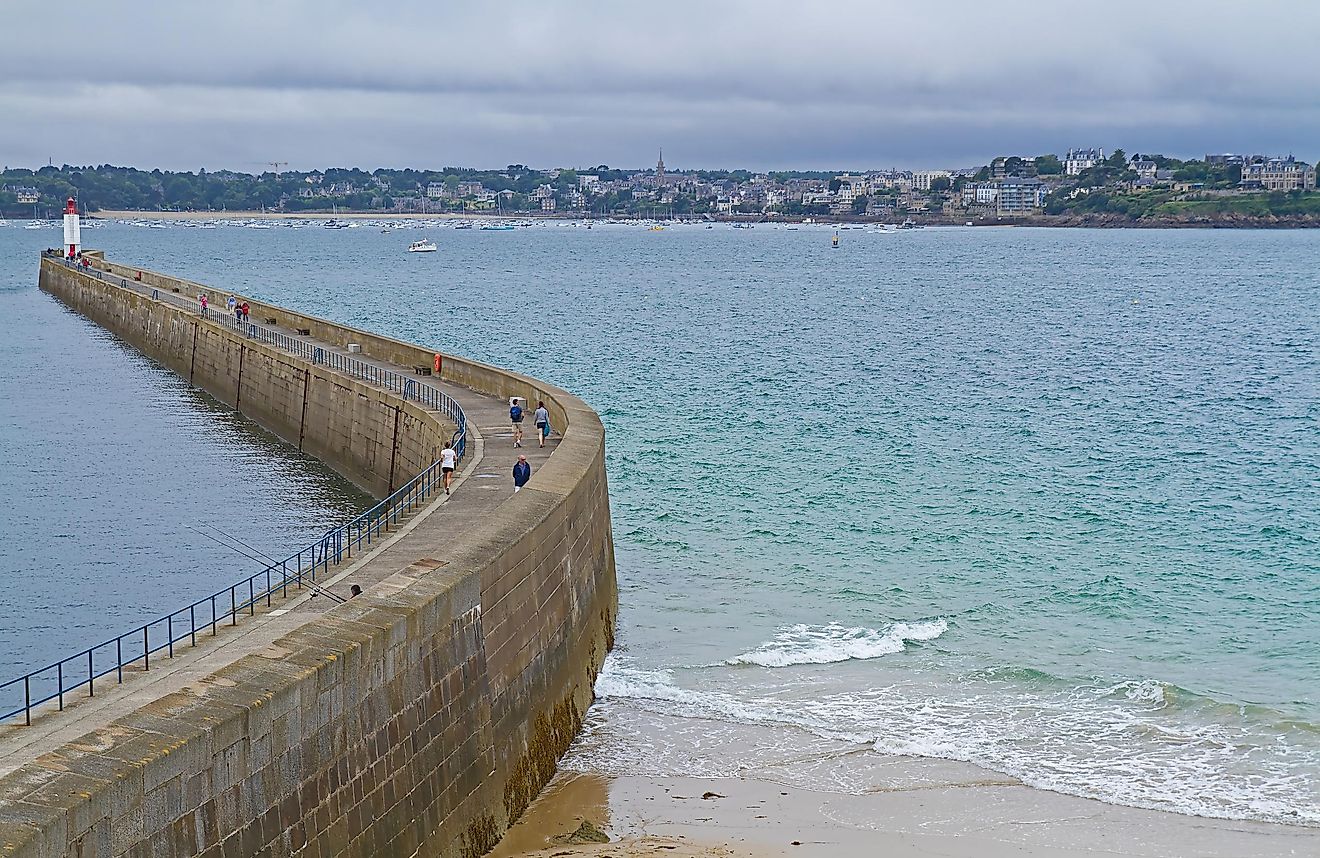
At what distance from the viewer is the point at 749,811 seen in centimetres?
1494

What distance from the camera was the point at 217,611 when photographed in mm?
20469

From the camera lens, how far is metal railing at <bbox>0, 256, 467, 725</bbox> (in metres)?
12.5

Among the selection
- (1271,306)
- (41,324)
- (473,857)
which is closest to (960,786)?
(473,857)

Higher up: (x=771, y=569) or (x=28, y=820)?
(x=28, y=820)

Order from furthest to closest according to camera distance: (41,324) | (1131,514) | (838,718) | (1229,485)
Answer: (41,324)
(1229,485)
(1131,514)
(838,718)

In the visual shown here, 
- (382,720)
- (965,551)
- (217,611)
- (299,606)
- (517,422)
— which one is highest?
(517,422)

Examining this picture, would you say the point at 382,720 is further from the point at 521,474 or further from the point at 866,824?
the point at 521,474

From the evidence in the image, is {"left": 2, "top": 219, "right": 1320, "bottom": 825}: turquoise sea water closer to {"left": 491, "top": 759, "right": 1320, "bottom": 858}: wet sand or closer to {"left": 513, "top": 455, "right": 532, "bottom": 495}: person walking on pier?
{"left": 491, "top": 759, "right": 1320, "bottom": 858}: wet sand

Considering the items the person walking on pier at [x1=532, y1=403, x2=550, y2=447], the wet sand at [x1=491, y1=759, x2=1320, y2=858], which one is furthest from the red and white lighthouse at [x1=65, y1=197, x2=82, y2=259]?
the wet sand at [x1=491, y1=759, x2=1320, y2=858]

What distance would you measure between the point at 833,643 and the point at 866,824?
6024 millimetres

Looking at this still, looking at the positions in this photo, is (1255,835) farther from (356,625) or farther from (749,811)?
(356,625)

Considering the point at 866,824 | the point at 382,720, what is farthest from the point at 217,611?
the point at 866,824

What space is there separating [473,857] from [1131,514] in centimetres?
1973

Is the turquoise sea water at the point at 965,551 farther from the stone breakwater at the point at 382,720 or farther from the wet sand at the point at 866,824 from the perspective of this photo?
the stone breakwater at the point at 382,720
